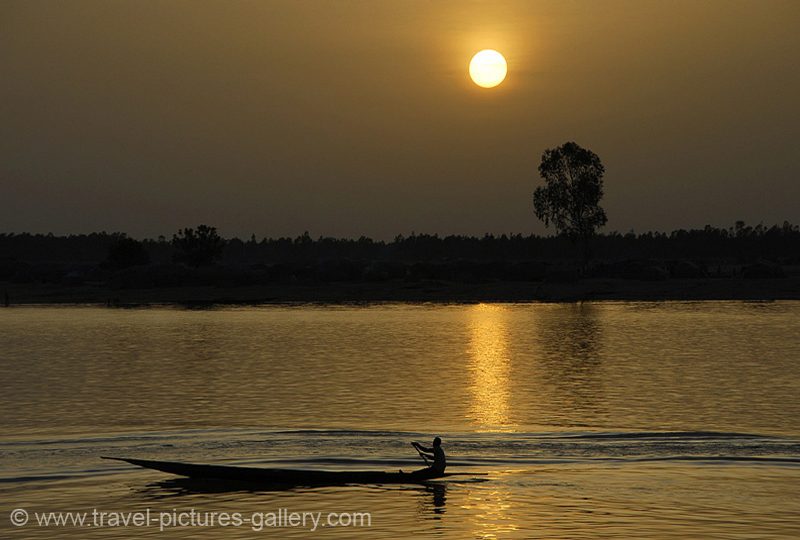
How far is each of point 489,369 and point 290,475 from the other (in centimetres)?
3314

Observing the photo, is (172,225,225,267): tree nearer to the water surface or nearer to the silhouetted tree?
the silhouetted tree

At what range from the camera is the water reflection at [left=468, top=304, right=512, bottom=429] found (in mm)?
43594

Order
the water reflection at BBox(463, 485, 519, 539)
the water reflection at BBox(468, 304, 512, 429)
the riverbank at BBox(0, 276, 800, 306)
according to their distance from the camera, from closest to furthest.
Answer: the water reflection at BBox(463, 485, 519, 539) → the water reflection at BBox(468, 304, 512, 429) → the riverbank at BBox(0, 276, 800, 306)

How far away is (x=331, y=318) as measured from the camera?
10688cm

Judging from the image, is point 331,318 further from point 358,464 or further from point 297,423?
point 358,464

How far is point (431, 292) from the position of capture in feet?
495

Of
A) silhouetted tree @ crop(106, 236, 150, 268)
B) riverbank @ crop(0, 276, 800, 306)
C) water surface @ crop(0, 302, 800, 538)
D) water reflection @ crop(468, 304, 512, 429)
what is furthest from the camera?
silhouetted tree @ crop(106, 236, 150, 268)

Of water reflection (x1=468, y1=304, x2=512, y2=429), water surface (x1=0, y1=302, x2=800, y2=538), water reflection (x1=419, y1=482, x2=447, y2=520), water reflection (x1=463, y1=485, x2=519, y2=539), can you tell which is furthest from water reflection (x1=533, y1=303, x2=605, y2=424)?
water reflection (x1=463, y1=485, x2=519, y2=539)

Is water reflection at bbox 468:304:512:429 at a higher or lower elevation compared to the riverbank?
lower

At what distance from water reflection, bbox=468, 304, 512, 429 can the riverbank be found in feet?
105

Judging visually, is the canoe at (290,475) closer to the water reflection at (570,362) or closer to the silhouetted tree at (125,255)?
the water reflection at (570,362)

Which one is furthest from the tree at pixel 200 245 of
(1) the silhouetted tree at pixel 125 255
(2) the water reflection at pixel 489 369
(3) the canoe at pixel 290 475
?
(3) the canoe at pixel 290 475

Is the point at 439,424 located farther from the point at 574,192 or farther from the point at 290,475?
the point at 574,192

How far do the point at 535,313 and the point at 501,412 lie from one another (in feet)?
235
